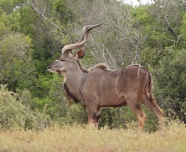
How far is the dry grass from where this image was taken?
22.6 feet

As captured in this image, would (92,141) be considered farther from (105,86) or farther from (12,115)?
(105,86)

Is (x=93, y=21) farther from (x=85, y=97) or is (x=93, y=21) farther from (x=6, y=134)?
(x=6, y=134)

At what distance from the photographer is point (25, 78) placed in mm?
33625

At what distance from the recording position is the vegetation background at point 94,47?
15945 mm

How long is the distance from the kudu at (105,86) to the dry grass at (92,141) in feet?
10.2

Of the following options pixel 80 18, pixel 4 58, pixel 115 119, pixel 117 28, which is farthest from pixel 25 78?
pixel 115 119

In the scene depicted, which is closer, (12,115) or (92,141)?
(92,141)

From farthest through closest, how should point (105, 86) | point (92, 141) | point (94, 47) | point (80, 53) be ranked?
point (94, 47), point (80, 53), point (105, 86), point (92, 141)

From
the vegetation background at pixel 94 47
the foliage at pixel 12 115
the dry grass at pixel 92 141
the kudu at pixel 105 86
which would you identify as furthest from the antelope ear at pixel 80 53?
the dry grass at pixel 92 141

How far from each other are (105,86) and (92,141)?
4.83m

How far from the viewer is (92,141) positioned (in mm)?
7359

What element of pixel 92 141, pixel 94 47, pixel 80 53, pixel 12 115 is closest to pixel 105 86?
pixel 80 53

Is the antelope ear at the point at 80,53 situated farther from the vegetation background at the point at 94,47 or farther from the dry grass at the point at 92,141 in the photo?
the dry grass at the point at 92,141

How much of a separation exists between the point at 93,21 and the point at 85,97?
20.6m
